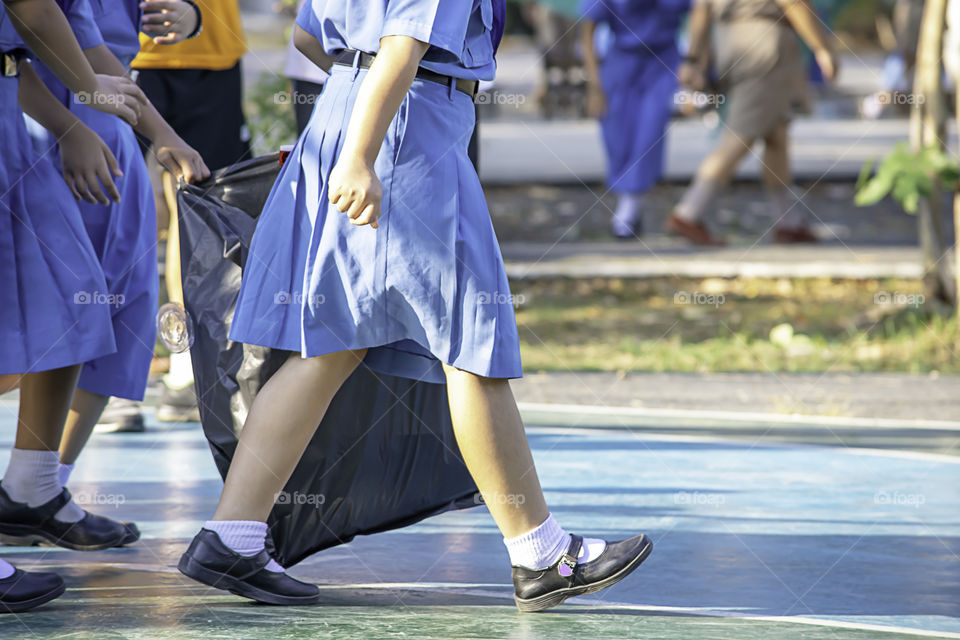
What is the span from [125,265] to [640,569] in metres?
1.47

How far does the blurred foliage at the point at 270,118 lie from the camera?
868 centimetres

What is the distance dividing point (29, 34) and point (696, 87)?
22.5 ft

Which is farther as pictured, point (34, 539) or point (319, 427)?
point (34, 539)

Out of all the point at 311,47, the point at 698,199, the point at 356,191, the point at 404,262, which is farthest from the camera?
the point at 698,199

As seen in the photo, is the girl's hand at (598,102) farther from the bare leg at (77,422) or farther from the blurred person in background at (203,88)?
the bare leg at (77,422)

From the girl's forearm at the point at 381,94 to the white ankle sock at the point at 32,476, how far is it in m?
1.21

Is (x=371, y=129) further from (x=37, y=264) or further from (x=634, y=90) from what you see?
(x=634, y=90)

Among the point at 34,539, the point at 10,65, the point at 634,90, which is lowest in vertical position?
the point at 34,539

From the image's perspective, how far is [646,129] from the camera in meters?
10.8

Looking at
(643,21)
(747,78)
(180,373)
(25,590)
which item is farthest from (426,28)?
(643,21)

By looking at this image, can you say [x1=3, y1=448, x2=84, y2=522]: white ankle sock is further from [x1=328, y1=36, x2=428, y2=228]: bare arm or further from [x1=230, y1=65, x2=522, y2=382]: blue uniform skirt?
[x1=328, y1=36, x2=428, y2=228]: bare arm

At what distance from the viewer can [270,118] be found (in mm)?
8844

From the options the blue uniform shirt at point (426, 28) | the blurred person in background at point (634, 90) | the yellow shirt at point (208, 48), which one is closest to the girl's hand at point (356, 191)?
the blue uniform shirt at point (426, 28)

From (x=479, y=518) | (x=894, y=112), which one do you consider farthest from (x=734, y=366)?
(x=894, y=112)
